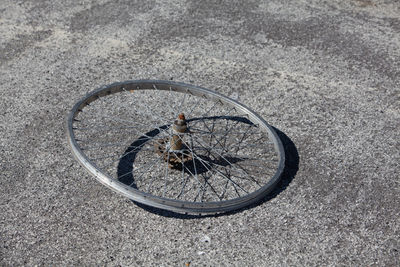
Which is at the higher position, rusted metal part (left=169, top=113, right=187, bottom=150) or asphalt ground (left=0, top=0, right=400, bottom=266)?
rusted metal part (left=169, top=113, right=187, bottom=150)

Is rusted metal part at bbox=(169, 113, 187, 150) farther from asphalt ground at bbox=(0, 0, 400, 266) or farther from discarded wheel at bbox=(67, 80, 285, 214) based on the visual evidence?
asphalt ground at bbox=(0, 0, 400, 266)

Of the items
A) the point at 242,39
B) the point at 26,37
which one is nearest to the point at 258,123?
the point at 242,39

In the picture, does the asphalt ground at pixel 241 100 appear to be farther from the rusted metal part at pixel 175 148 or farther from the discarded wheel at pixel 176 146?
the rusted metal part at pixel 175 148

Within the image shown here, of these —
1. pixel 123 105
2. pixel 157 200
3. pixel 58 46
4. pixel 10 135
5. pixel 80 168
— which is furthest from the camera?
pixel 58 46

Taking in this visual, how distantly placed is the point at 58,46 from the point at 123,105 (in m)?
1.72

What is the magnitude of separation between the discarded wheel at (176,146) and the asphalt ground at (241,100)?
220 millimetres


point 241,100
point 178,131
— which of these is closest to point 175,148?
point 178,131

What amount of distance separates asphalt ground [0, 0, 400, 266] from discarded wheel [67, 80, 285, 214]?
22cm

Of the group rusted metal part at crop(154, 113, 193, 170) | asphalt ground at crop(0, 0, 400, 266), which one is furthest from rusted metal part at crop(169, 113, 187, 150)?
asphalt ground at crop(0, 0, 400, 266)

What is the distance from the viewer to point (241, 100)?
5562 mm

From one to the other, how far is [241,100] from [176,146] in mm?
1486

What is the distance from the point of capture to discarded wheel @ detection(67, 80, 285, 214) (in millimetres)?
4199

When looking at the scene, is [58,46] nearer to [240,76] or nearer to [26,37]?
[26,37]

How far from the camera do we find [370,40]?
6.95 m
